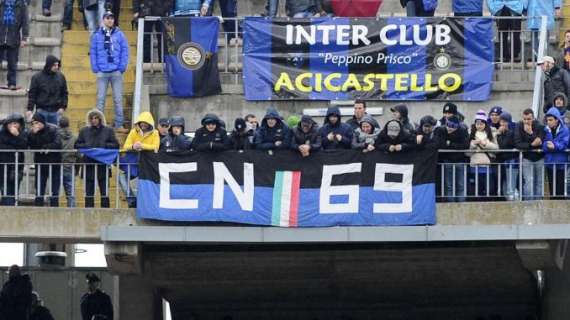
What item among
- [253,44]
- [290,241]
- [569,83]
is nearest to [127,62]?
[253,44]

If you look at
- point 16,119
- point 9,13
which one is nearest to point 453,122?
point 16,119

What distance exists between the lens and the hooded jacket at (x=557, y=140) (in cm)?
3006

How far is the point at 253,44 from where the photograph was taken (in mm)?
33812

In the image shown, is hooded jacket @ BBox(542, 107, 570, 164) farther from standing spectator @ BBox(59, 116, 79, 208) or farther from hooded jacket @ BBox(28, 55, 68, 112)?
hooded jacket @ BBox(28, 55, 68, 112)

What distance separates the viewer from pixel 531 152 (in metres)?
30.2

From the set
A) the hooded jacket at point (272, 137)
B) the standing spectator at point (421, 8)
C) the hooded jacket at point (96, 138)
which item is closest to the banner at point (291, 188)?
the hooded jacket at point (272, 137)

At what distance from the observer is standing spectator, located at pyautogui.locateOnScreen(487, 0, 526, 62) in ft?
112

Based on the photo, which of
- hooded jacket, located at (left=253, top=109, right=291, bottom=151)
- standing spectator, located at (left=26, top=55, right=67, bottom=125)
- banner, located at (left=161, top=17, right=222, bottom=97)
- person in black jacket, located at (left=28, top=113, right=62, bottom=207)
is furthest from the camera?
banner, located at (left=161, top=17, right=222, bottom=97)

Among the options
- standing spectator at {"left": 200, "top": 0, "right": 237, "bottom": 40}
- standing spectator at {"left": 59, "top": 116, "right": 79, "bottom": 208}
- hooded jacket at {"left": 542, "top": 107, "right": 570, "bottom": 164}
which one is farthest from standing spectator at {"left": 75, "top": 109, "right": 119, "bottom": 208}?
hooded jacket at {"left": 542, "top": 107, "right": 570, "bottom": 164}

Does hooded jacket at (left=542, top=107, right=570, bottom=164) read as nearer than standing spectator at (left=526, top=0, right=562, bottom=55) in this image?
Yes

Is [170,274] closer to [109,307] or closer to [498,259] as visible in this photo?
[109,307]

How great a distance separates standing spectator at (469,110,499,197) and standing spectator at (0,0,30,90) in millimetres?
7795

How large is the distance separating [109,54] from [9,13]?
2183mm

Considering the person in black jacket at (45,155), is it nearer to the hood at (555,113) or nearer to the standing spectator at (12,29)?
the standing spectator at (12,29)
